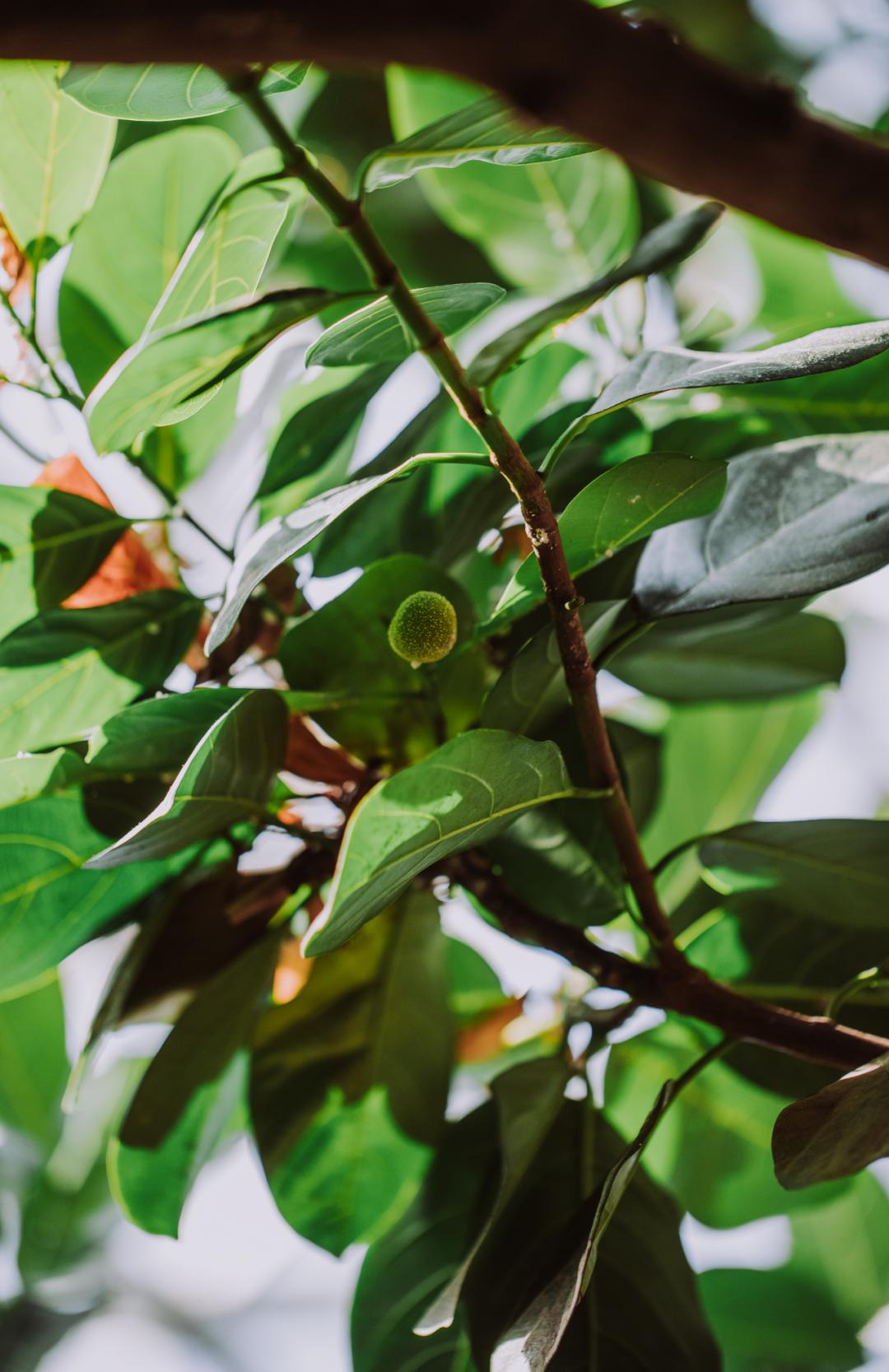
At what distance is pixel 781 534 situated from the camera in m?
0.46

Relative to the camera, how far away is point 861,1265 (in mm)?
757

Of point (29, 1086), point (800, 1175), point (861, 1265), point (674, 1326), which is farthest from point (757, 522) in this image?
point (29, 1086)

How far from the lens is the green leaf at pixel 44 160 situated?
1.66ft

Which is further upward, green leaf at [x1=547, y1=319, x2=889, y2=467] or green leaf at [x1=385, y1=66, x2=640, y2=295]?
green leaf at [x1=385, y1=66, x2=640, y2=295]

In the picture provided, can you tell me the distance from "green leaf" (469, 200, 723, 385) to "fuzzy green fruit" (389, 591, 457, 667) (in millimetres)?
130

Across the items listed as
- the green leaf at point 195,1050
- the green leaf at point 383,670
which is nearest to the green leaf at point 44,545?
the green leaf at point 383,670

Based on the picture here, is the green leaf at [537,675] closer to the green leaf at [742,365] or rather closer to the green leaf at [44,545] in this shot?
the green leaf at [742,365]

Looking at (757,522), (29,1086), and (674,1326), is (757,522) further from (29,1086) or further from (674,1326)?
(29,1086)

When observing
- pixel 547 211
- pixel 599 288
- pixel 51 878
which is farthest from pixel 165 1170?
pixel 547 211

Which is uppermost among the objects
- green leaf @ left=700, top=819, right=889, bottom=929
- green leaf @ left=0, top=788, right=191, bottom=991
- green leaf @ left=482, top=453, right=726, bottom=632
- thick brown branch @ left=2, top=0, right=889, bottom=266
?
green leaf @ left=482, top=453, right=726, bottom=632

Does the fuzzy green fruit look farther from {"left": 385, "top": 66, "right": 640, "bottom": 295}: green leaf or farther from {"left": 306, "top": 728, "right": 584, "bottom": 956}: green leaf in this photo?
{"left": 385, "top": 66, "right": 640, "bottom": 295}: green leaf

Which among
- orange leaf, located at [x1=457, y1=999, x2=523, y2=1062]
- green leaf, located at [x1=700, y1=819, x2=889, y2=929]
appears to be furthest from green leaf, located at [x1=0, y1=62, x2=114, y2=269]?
orange leaf, located at [x1=457, y1=999, x2=523, y2=1062]

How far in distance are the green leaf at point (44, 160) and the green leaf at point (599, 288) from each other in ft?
1.05

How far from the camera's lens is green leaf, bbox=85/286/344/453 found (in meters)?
0.34
